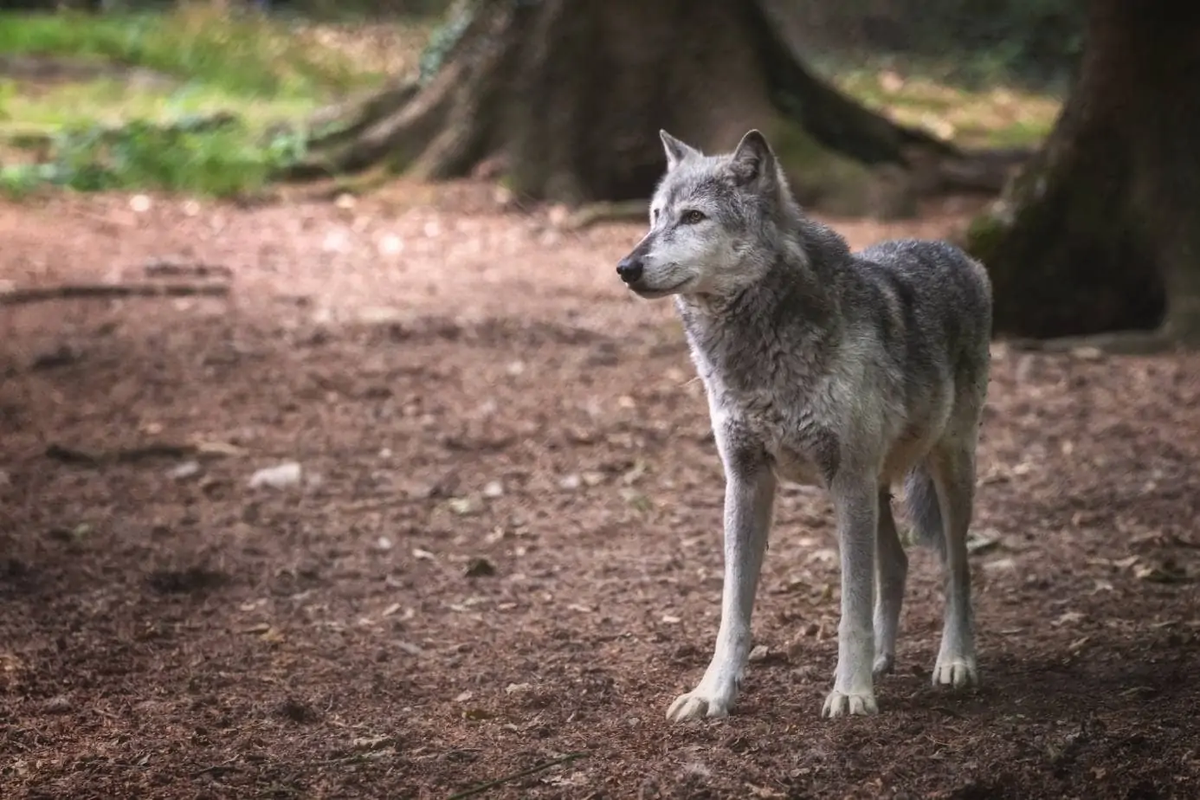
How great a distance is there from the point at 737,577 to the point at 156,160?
12.1 m

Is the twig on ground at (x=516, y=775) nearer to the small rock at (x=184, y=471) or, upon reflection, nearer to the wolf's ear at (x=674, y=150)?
the wolf's ear at (x=674, y=150)

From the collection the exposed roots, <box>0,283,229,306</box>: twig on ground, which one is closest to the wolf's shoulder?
<box>0,283,229,306</box>: twig on ground

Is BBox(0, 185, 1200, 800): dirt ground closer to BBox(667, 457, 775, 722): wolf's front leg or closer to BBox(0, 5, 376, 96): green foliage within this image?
BBox(667, 457, 775, 722): wolf's front leg

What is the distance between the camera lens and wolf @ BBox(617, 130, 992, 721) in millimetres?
4543

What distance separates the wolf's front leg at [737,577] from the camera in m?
4.69

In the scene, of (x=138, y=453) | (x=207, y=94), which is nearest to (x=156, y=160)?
(x=207, y=94)

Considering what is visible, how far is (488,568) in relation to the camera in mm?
6492

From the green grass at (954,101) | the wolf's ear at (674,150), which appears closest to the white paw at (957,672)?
the wolf's ear at (674,150)

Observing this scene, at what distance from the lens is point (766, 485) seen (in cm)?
475

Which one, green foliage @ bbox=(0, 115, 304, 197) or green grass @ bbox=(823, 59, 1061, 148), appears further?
green grass @ bbox=(823, 59, 1061, 148)

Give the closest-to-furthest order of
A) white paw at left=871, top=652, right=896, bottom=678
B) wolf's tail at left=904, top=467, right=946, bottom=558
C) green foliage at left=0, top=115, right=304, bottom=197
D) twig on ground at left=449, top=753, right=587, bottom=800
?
twig on ground at left=449, top=753, right=587, bottom=800 < white paw at left=871, top=652, right=896, bottom=678 < wolf's tail at left=904, top=467, right=946, bottom=558 < green foliage at left=0, top=115, right=304, bottom=197

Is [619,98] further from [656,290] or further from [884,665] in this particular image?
[656,290]

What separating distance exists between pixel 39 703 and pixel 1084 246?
7.27 m

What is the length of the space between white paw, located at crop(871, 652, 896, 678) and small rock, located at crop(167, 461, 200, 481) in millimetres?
4112
